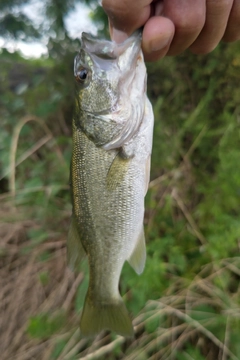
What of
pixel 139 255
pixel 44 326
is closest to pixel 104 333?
pixel 44 326

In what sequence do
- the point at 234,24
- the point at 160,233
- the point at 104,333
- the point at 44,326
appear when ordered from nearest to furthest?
the point at 234,24
the point at 44,326
the point at 104,333
the point at 160,233

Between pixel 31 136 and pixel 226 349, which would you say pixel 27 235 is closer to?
pixel 31 136

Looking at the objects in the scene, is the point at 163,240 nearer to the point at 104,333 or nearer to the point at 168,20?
the point at 104,333

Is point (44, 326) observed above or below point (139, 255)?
below

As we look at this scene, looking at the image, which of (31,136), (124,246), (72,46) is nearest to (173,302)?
(124,246)

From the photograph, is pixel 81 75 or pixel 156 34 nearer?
pixel 156 34

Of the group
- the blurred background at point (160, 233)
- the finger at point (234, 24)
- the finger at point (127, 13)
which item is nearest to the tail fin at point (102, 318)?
the blurred background at point (160, 233)

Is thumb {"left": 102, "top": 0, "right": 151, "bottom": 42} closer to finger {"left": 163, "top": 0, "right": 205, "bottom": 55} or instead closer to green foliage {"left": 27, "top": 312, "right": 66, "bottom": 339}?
finger {"left": 163, "top": 0, "right": 205, "bottom": 55}

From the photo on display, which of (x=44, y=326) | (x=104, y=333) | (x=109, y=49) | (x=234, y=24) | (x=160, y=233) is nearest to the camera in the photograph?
(x=109, y=49)
